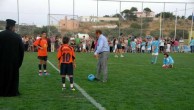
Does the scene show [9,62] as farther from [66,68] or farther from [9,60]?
[66,68]

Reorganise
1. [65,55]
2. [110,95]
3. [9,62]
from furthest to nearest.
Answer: [65,55] → [110,95] → [9,62]

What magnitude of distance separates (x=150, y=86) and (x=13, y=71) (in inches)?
185

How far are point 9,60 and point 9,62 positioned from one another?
59mm

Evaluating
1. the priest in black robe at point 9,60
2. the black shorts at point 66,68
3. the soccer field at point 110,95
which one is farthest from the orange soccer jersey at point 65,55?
the priest in black robe at point 9,60

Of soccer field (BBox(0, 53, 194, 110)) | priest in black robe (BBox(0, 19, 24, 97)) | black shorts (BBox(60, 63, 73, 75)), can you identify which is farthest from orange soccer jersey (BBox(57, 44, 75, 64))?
priest in black robe (BBox(0, 19, 24, 97))

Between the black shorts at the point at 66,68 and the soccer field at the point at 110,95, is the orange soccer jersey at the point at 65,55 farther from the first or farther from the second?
the soccer field at the point at 110,95

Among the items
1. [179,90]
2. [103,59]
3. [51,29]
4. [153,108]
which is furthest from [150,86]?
[51,29]

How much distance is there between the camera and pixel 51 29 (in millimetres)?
38781

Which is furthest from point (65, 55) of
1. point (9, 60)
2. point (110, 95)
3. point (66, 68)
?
point (110, 95)

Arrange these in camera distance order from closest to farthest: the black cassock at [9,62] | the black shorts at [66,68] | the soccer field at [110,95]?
the soccer field at [110,95] → the black cassock at [9,62] → the black shorts at [66,68]

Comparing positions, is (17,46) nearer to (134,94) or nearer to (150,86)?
(134,94)

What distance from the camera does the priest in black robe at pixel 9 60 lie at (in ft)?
30.9

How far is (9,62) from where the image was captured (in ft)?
31.2

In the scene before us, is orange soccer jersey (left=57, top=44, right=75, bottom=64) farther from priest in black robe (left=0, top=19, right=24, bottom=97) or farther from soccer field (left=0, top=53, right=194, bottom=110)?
priest in black robe (left=0, top=19, right=24, bottom=97)
